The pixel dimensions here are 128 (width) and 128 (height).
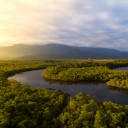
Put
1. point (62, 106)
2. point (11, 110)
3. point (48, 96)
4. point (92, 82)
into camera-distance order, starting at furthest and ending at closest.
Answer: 1. point (92, 82)
2. point (48, 96)
3. point (62, 106)
4. point (11, 110)

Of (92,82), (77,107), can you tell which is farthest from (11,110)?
(92,82)

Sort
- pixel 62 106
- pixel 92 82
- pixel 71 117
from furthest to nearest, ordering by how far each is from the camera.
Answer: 1. pixel 92 82
2. pixel 62 106
3. pixel 71 117

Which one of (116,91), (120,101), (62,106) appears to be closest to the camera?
(62,106)

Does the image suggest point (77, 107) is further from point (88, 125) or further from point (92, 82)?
point (92, 82)

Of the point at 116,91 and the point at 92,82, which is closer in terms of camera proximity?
the point at 116,91

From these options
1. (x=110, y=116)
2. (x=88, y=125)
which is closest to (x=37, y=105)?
(x=88, y=125)

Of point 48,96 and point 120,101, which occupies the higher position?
point 48,96

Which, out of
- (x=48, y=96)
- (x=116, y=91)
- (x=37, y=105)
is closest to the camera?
(x=37, y=105)

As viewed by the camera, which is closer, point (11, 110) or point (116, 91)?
point (11, 110)

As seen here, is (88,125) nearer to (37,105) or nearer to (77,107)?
(77,107)
